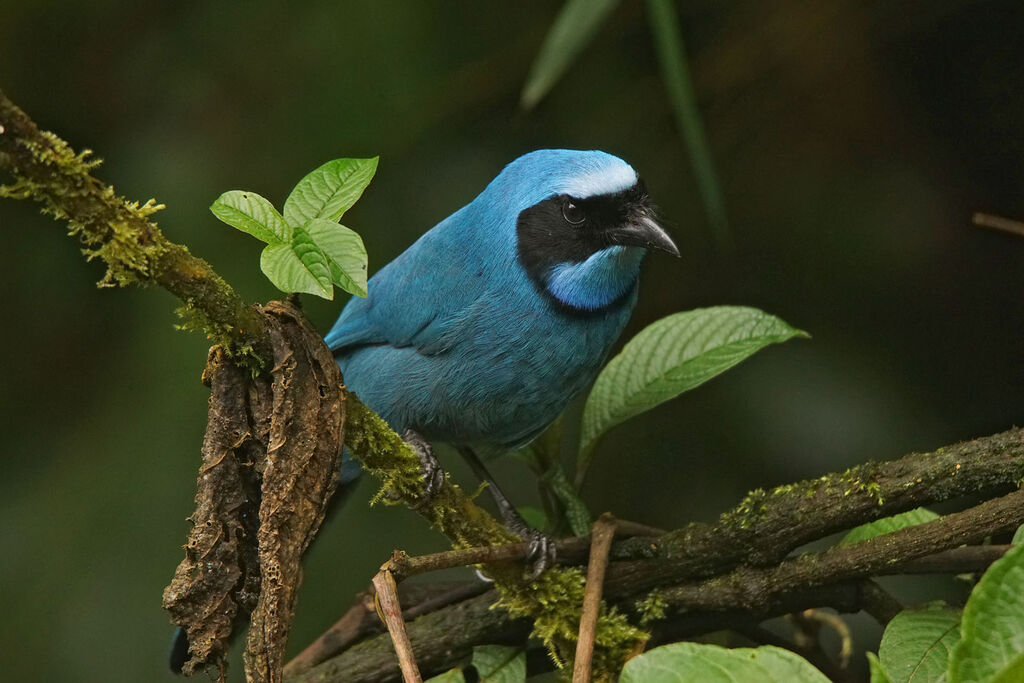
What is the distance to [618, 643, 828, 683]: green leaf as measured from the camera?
129cm

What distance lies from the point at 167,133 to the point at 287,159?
0.50m

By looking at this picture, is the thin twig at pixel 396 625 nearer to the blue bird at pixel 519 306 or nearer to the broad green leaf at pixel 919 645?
the broad green leaf at pixel 919 645

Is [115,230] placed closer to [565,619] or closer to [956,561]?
[565,619]

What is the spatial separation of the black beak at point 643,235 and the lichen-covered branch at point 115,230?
51.0 inches

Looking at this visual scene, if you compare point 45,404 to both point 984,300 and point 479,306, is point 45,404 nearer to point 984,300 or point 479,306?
point 479,306

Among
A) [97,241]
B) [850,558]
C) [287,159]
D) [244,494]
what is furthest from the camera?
[287,159]

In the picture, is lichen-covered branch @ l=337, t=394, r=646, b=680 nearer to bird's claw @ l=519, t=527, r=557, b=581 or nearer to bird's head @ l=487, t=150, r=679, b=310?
bird's claw @ l=519, t=527, r=557, b=581

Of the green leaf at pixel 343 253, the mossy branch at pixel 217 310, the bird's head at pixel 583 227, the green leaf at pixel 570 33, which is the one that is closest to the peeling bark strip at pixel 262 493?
the mossy branch at pixel 217 310

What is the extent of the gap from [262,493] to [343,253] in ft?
1.31

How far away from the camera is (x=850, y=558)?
6.28ft

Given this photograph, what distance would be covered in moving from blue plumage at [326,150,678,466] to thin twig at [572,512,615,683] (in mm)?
618

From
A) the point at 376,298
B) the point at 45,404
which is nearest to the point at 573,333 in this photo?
the point at 376,298

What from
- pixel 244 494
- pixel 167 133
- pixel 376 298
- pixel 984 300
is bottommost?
pixel 984 300

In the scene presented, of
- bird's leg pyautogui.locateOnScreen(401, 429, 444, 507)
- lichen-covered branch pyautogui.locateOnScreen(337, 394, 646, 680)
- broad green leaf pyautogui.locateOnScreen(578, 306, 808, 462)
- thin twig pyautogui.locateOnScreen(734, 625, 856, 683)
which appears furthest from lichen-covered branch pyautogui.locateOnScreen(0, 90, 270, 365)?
thin twig pyautogui.locateOnScreen(734, 625, 856, 683)
